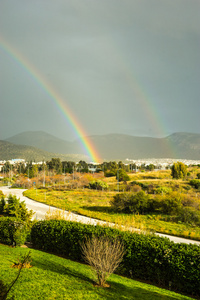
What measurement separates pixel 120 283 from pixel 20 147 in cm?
15640

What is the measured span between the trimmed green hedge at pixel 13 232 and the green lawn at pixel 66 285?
Result: 203cm

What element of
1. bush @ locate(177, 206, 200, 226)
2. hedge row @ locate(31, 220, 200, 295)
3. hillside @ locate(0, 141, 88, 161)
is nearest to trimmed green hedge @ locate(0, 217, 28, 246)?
hedge row @ locate(31, 220, 200, 295)

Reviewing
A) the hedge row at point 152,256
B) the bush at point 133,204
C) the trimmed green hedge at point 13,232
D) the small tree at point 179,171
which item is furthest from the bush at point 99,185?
the hedge row at point 152,256

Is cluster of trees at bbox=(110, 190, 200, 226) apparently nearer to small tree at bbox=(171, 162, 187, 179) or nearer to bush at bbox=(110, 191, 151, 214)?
bush at bbox=(110, 191, 151, 214)

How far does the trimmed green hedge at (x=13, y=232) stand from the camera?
11.3 m

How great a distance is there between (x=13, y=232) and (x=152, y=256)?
22.0ft

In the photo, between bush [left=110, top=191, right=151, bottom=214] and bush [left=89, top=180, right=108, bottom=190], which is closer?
bush [left=110, top=191, right=151, bottom=214]

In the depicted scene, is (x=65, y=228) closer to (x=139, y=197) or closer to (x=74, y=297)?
(x=74, y=297)

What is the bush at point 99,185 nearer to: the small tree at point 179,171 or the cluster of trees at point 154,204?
the small tree at point 179,171

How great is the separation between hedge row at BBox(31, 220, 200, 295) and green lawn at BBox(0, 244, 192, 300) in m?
0.54

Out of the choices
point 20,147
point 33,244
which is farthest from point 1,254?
point 20,147

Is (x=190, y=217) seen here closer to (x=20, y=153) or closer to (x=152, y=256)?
(x=152, y=256)

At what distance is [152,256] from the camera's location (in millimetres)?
8453

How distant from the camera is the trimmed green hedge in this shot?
447 inches
